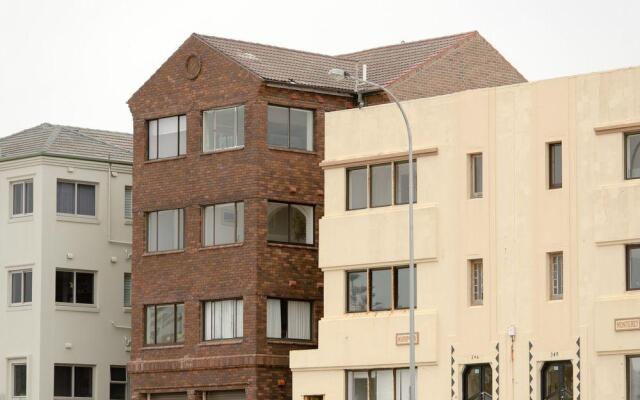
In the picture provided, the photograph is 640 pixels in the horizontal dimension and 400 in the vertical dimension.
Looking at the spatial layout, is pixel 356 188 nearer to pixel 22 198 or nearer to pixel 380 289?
pixel 380 289

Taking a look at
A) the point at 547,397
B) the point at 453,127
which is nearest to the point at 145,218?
the point at 453,127

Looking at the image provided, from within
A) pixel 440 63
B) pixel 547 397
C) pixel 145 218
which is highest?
pixel 440 63

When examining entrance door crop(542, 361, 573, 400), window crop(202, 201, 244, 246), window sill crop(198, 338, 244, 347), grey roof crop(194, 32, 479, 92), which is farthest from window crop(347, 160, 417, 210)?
entrance door crop(542, 361, 573, 400)

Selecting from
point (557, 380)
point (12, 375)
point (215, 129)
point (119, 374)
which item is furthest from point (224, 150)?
point (557, 380)

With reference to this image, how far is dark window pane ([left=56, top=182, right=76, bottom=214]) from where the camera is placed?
71.1 meters

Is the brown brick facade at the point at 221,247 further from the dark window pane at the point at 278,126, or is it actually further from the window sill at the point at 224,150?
the dark window pane at the point at 278,126

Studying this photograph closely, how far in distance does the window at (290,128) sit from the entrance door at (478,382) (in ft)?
35.9

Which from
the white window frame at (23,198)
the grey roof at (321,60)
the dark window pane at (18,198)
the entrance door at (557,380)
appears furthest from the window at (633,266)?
the dark window pane at (18,198)

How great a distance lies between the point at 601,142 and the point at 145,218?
59.7 ft

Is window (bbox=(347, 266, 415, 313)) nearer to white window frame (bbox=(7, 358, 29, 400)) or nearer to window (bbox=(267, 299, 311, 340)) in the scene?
window (bbox=(267, 299, 311, 340))

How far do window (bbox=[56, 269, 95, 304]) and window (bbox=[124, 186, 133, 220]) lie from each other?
264 cm

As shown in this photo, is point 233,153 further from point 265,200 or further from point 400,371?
point 400,371

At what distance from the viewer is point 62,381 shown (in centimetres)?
7075

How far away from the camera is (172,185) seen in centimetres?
6569
